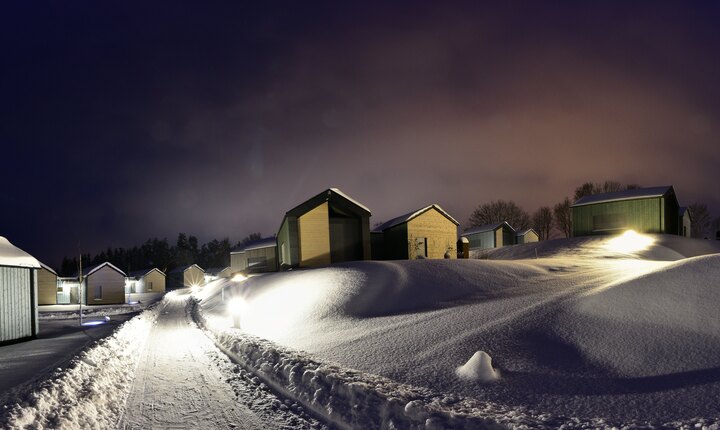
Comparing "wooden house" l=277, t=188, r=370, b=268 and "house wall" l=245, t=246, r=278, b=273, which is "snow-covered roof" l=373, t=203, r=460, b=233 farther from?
"house wall" l=245, t=246, r=278, b=273

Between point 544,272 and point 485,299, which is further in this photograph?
point 544,272

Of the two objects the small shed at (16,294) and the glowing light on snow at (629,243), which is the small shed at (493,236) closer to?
the glowing light on snow at (629,243)

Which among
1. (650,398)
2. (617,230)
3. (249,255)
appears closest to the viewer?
(650,398)

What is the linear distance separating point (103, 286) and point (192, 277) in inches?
1358

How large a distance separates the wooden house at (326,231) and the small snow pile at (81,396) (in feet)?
53.7

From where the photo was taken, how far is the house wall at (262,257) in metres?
38.3

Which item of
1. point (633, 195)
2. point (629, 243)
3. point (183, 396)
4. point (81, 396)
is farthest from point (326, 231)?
point (633, 195)

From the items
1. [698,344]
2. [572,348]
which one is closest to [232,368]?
[572,348]

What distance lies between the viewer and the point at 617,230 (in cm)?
3381

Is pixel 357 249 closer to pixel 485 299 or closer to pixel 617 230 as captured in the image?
pixel 485 299

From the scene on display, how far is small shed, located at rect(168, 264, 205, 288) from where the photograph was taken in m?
78.5

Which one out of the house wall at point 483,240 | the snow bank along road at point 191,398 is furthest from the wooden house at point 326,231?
the house wall at point 483,240

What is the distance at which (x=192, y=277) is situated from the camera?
79125mm

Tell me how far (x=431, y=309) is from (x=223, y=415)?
744 centimetres
